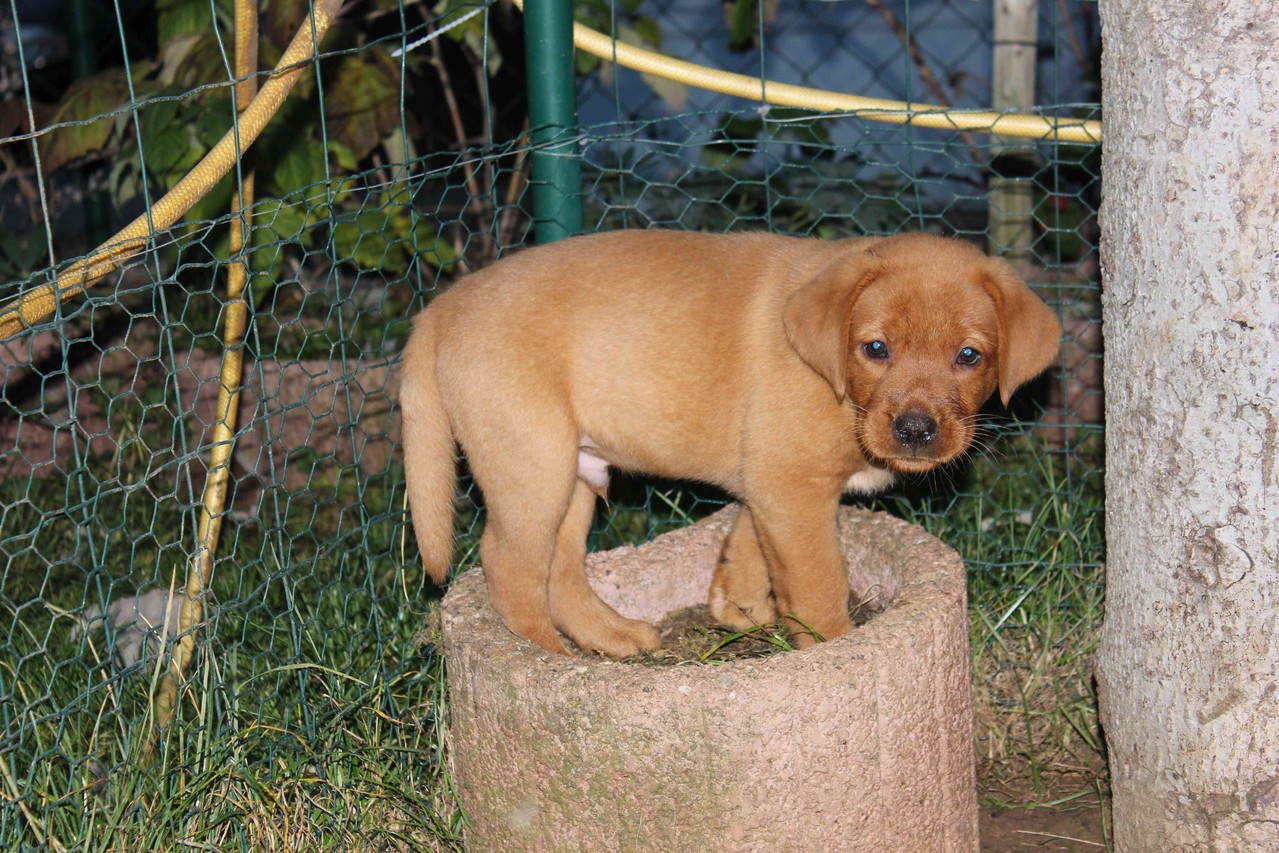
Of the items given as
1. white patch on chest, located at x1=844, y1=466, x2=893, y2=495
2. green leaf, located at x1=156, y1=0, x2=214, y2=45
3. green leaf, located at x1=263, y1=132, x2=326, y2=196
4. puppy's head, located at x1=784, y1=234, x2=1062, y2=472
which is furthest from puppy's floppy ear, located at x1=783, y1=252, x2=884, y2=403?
green leaf, located at x1=156, y1=0, x2=214, y2=45

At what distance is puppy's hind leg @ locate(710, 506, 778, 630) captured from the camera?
396cm

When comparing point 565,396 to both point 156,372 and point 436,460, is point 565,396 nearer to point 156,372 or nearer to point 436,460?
point 436,460

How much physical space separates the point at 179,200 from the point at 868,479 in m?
1.96

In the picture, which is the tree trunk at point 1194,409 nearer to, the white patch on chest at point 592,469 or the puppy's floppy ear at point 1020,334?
the puppy's floppy ear at point 1020,334

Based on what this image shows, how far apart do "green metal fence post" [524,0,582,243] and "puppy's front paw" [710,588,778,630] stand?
1.21 meters

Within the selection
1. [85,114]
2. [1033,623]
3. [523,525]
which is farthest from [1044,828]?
[85,114]

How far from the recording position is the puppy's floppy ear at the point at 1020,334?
11.3ft

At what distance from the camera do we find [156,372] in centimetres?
601

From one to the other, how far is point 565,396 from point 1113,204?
143cm

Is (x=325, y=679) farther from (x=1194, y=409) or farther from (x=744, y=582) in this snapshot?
(x=1194, y=409)

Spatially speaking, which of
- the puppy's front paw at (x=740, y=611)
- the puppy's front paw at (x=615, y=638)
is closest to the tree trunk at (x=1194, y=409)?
the puppy's front paw at (x=740, y=611)

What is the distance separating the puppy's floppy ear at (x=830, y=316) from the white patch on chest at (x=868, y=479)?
0.94 ft

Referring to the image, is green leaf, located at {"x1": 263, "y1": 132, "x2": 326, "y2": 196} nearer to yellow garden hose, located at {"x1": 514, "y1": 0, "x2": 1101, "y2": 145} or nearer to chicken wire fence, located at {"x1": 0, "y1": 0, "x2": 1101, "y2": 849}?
chicken wire fence, located at {"x1": 0, "y1": 0, "x2": 1101, "y2": 849}

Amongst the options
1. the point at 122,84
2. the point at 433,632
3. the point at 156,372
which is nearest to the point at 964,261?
the point at 433,632
